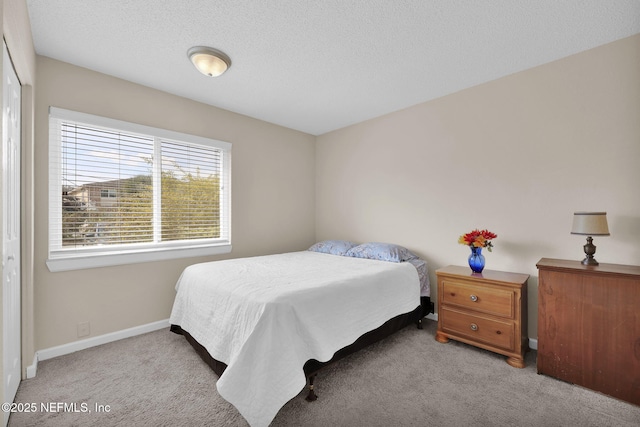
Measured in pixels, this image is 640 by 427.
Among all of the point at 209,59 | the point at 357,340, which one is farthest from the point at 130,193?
the point at 357,340

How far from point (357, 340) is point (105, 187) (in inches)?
105

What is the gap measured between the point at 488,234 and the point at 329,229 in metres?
2.30

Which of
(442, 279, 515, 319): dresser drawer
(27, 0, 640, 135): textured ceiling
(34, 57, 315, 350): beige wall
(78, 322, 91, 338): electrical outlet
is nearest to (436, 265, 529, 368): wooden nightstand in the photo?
(442, 279, 515, 319): dresser drawer

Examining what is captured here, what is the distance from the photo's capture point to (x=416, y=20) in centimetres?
192

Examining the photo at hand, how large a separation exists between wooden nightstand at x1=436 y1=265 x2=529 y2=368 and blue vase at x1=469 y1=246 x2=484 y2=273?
6cm

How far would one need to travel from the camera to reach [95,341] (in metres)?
2.54

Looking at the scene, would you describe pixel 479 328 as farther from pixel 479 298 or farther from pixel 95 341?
pixel 95 341

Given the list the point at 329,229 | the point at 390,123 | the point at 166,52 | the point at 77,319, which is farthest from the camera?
the point at 329,229

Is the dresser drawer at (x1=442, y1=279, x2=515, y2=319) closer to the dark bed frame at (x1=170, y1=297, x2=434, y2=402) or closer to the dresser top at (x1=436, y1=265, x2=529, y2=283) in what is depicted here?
the dresser top at (x1=436, y1=265, x2=529, y2=283)

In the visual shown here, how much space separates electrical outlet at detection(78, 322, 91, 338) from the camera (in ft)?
8.14

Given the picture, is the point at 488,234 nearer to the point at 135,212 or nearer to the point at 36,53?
the point at 135,212

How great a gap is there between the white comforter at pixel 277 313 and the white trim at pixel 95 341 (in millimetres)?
493

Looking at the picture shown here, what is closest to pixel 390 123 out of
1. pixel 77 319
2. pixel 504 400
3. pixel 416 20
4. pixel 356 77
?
pixel 356 77

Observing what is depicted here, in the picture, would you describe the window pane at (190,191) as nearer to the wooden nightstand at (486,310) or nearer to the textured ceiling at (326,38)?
the textured ceiling at (326,38)
